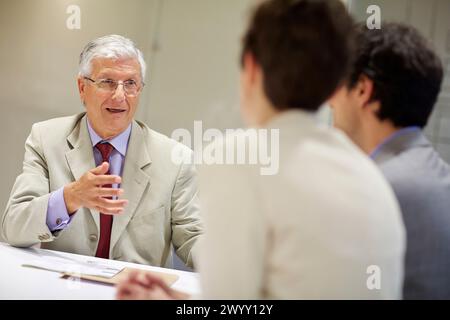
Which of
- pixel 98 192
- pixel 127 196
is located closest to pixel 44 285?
pixel 98 192

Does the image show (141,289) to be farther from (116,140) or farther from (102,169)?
(116,140)

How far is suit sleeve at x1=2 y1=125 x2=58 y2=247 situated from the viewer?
63.9 inches

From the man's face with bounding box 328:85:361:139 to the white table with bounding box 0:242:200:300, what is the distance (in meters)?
0.57

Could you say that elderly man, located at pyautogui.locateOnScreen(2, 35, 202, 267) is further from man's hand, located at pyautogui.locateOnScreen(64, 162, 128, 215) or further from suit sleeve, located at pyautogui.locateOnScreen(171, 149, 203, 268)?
man's hand, located at pyautogui.locateOnScreen(64, 162, 128, 215)

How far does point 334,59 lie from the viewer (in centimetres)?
76

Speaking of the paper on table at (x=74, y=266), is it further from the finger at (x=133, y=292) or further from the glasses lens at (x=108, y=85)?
the glasses lens at (x=108, y=85)

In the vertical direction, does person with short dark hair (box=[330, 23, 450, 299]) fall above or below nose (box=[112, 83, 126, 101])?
below

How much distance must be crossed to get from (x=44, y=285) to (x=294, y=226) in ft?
2.67

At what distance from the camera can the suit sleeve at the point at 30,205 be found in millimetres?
1622

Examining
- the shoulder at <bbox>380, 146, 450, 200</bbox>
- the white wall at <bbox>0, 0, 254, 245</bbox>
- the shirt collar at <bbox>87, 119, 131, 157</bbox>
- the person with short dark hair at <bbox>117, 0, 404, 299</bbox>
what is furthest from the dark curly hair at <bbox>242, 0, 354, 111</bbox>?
the white wall at <bbox>0, 0, 254, 245</bbox>

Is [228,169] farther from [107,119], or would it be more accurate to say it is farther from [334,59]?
[107,119]

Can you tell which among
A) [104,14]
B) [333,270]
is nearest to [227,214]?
[333,270]

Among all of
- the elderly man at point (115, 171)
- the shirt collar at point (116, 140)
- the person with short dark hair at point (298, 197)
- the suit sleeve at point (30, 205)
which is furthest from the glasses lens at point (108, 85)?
the person with short dark hair at point (298, 197)

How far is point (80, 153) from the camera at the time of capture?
6.12ft
